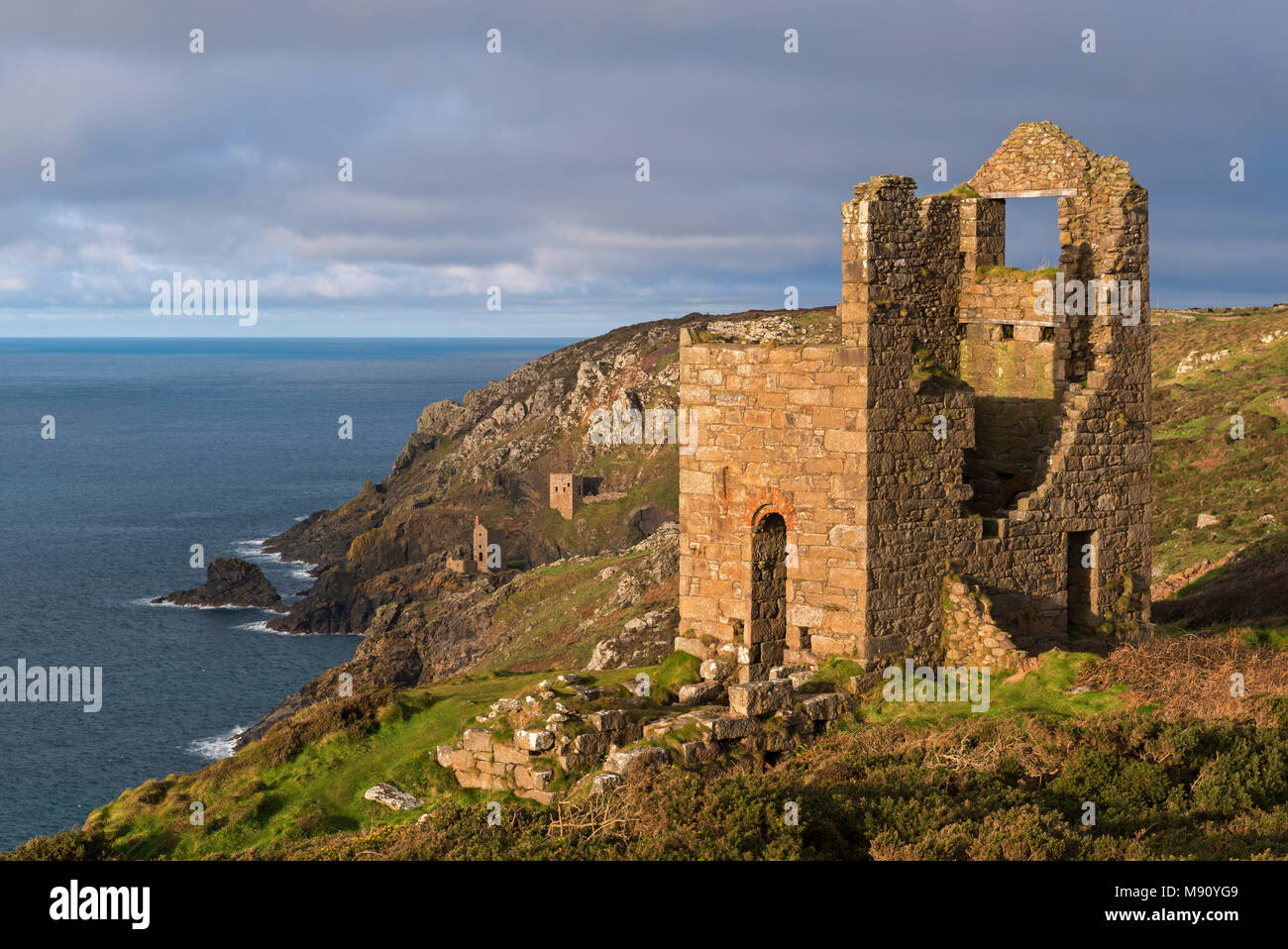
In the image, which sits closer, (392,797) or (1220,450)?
(392,797)

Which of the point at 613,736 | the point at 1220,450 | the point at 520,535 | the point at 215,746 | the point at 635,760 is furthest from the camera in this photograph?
the point at 520,535

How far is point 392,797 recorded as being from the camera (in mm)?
17953

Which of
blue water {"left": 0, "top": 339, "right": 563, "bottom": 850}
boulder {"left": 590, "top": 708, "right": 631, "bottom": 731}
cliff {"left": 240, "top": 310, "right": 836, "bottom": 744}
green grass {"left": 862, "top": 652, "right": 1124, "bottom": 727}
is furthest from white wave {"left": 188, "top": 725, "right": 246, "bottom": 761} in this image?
green grass {"left": 862, "top": 652, "right": 1124, "bottom": 727}

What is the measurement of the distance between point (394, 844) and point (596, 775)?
9.36 feet

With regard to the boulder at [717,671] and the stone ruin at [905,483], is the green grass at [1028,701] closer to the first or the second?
the stone ruin at [905,483]

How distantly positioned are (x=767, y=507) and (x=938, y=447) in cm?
275

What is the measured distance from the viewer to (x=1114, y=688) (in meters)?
18.2

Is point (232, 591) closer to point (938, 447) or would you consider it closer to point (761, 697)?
point (938, 447)

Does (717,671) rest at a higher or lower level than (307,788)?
higher

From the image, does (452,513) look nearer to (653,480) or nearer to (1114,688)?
(653,480)

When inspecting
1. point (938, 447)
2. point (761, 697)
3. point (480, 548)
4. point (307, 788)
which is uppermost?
point (938, 447)

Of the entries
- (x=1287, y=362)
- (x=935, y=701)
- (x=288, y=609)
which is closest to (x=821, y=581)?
(x=935, y=701)

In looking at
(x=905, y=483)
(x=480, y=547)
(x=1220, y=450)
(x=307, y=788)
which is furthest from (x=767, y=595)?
(x=480, y=547)
